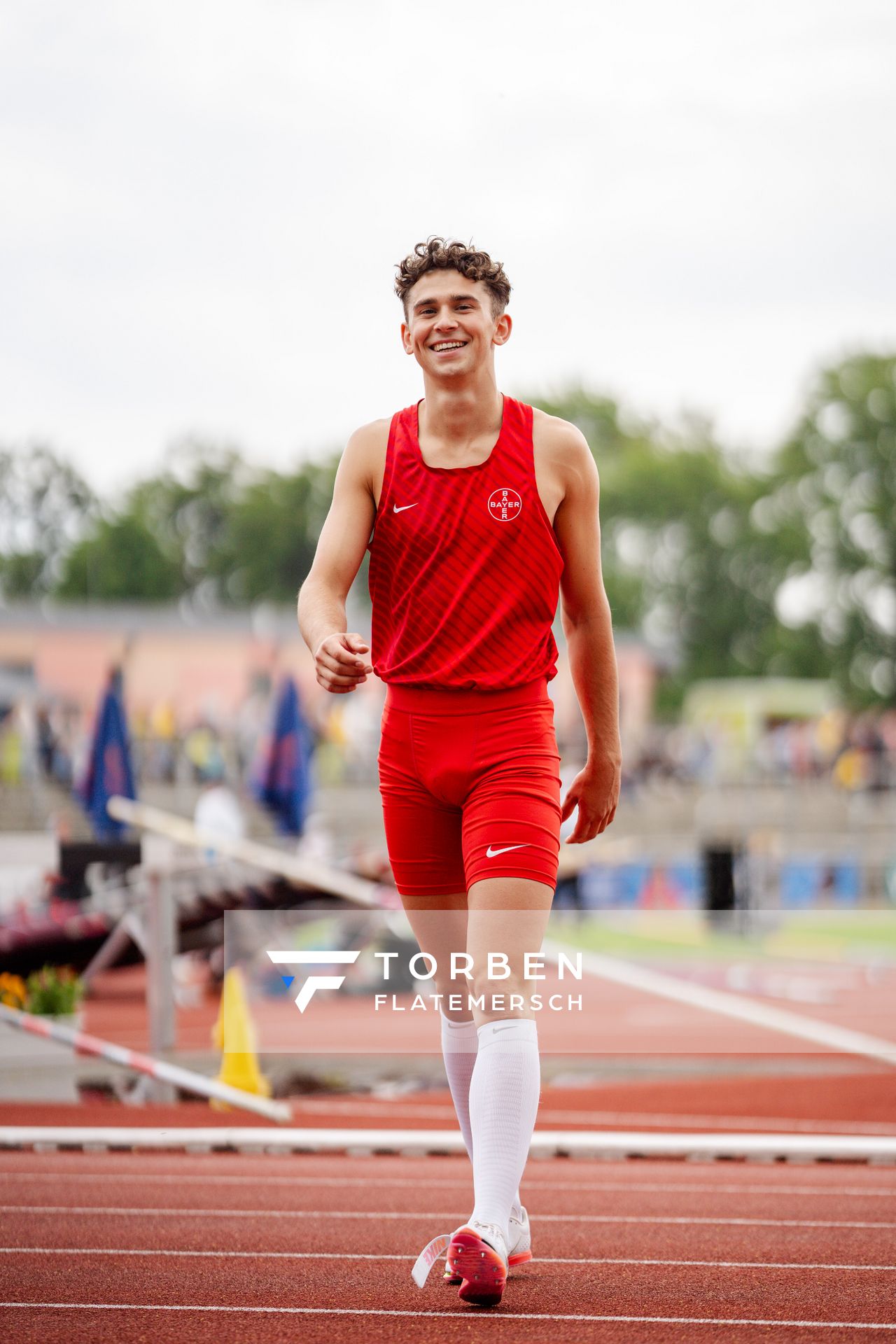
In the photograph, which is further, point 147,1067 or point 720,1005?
point 720,1005

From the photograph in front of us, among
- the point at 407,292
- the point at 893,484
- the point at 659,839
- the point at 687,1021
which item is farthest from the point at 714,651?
the point at 407,292

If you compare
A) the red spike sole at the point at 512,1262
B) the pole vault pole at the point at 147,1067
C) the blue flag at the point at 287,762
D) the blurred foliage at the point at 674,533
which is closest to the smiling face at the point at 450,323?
the red spike sole at the point at 512,1262

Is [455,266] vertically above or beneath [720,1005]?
above

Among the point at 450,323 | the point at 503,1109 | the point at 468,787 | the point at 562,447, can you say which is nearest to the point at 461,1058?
the point at 503,1109

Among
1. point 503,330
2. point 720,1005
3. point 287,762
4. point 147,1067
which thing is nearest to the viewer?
point 503,330

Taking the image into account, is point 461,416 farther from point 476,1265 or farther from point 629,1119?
point 629,1119

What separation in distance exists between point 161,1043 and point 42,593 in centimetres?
7183

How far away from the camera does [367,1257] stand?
4672 mm

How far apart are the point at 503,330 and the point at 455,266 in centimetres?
21

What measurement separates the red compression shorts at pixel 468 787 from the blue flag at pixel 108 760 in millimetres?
13319

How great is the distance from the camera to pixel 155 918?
32.1ft

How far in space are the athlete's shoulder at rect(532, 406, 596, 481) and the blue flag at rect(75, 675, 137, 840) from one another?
13.4 metres

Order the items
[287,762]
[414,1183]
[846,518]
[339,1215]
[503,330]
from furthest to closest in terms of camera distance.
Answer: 1. [846,518]
2. [287,762]
3. [414,1183]
4. [339,1215]
5. [503,330]

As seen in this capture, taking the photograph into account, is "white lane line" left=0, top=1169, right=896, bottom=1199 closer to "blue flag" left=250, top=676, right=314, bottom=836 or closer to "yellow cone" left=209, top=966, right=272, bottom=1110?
"yellow cone" left=209, top=966, right=272, bottom=1110
